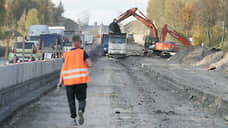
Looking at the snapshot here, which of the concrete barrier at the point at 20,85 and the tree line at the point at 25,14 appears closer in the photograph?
the concrete barrier at the point at 20,85

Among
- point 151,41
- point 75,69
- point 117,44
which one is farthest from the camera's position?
point 151,41

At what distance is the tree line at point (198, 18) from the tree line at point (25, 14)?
3401cm

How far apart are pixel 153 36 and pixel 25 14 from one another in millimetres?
88118

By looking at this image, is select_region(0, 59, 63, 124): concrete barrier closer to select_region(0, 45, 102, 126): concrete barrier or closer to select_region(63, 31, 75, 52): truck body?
select_region(0, 45, 102, 126): concrete barrier

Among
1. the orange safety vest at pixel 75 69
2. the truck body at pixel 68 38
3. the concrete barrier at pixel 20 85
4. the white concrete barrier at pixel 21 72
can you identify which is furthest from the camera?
the truck body at pixel 68 38

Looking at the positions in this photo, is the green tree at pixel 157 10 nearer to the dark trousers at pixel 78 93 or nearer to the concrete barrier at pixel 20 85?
the concrete barrier at pixel 20 85

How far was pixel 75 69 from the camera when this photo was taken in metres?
7.55

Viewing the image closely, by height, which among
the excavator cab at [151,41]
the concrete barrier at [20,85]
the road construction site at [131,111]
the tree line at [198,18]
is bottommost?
the road construction site at [131,111]

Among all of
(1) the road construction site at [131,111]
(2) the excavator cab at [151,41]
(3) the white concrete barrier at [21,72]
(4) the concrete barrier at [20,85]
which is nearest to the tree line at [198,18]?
(2) the excavator cab at [151,41]

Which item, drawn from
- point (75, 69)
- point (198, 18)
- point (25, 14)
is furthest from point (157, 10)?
point (75, 69)

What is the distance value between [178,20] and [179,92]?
6876 centimetres

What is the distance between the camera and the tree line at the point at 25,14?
66250 mm

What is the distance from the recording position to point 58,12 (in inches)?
6934

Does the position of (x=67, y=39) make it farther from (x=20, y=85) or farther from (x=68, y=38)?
(x=20, y=85)
